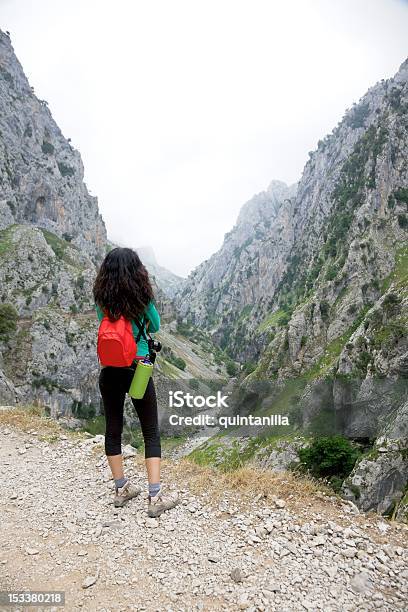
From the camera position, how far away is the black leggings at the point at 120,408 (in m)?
6.00

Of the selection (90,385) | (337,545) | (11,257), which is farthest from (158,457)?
(11,257)

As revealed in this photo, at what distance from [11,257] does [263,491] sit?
104833mm

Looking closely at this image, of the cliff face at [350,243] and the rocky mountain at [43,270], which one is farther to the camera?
the rocky mountain at [43,270]

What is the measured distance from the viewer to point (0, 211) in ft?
362

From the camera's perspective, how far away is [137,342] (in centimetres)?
588

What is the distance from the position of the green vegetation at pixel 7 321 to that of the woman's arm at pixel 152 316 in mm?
81320

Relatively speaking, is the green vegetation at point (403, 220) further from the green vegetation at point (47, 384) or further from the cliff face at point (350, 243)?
the green vegetation at point (47, 384)

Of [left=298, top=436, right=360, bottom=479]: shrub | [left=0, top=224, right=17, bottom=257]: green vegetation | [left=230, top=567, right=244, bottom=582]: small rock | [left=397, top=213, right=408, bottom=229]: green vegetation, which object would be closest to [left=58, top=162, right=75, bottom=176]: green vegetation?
[left=0, top=224, right=17, bottom=257]: green vegetation

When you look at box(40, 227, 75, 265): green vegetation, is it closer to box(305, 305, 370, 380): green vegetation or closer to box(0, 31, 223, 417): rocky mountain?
box(0, 31, 223, 417): rocky mountain

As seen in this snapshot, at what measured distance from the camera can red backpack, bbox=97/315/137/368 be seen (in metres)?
5.47

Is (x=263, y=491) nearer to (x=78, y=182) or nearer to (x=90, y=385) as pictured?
(x=90, y=385)

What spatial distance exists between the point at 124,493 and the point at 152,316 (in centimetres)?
319

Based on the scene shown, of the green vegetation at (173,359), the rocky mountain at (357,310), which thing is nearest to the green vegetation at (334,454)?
the rocky mountain at (357,310)

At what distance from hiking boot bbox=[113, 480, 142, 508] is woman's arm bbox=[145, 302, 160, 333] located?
2918 mm
